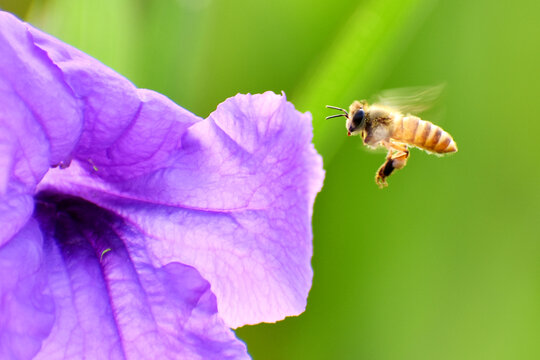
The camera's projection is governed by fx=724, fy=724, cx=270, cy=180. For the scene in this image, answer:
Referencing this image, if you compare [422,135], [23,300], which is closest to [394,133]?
[422,135]

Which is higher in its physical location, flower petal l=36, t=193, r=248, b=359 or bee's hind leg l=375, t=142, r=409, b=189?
bee's hind leg l=375, t=142, r=409, b=189

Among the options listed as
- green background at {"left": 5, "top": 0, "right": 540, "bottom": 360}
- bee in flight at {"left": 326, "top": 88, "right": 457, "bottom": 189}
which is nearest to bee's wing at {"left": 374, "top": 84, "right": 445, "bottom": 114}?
bee in flight at {"left": 326, "top": 88, "right": 457, "bottom": 189}

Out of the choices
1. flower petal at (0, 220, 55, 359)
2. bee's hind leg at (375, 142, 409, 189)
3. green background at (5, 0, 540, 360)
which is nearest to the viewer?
flower petal at (0, 220, 55, 359)

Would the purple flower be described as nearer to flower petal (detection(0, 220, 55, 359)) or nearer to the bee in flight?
flower petal (detection(0, 220, 55, 359))

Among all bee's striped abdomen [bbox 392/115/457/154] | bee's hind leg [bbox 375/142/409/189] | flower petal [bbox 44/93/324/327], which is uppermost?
bee's striped abdomen [bbox 392/115/457/154]

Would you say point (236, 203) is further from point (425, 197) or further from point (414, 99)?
point (425, 197)

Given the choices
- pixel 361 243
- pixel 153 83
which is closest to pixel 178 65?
pixel 153 83

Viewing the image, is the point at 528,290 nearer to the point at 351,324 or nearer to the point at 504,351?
the point at 504,351

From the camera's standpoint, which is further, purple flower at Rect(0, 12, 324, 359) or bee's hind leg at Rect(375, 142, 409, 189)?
bee's hind leg at Rect(375, 142, 409, 189)

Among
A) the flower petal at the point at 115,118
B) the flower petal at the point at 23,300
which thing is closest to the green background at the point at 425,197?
the flower petal at the point at 115,118

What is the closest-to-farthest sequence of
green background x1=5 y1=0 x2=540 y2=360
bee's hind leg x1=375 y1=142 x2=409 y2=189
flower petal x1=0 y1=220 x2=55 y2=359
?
flower petal x1=0 y1=220 x2=55 y2=359 < bee's hind leg x1=375 y1=142 x2=409 y2=189 < green background x1=5 y1=0 x2=540 y2=360
